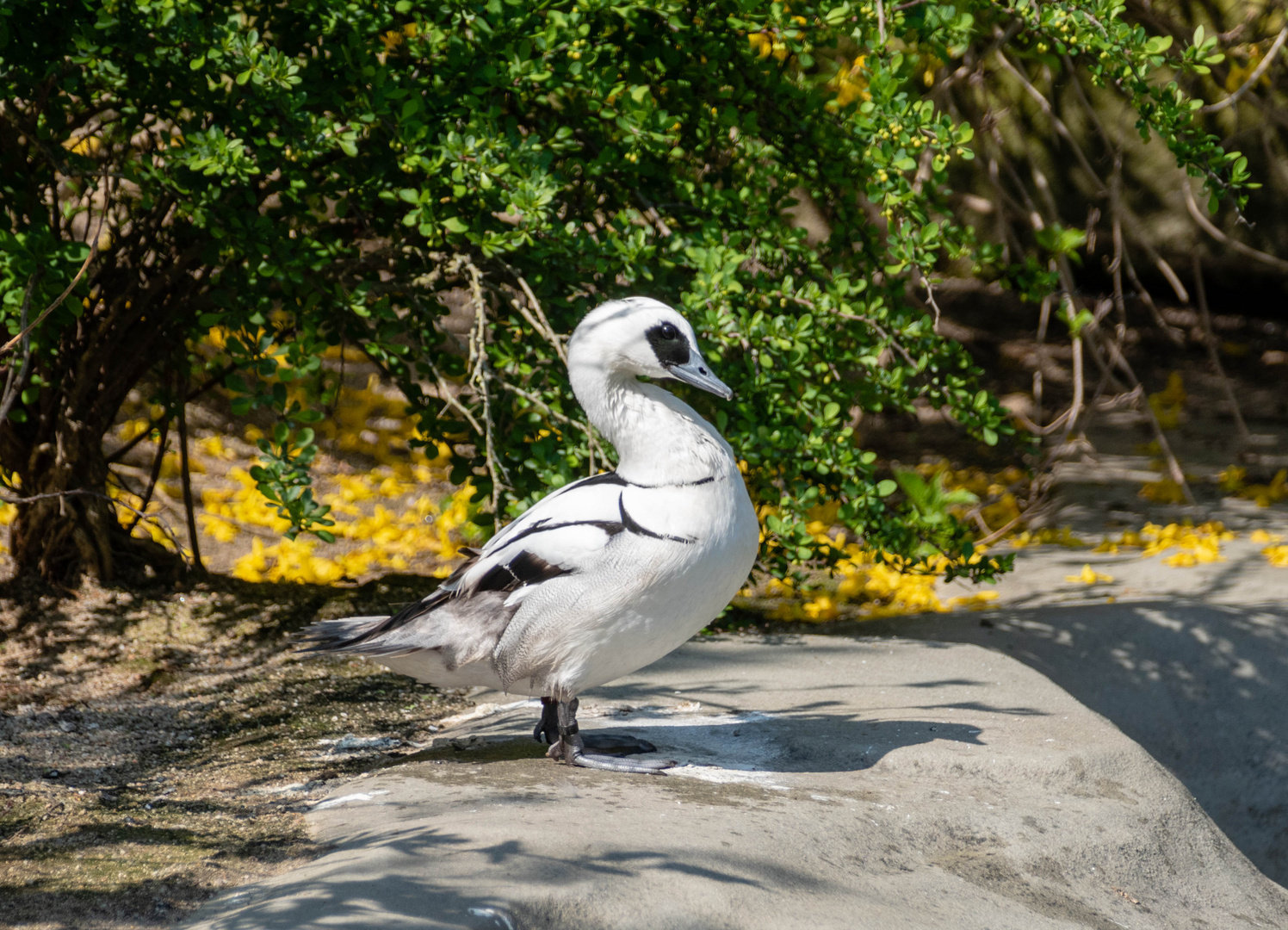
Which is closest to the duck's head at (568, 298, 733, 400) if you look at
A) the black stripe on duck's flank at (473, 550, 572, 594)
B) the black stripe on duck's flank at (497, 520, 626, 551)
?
the black stripe on duck's flank at (497, 520, 626, 551)

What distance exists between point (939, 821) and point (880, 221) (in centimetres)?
699

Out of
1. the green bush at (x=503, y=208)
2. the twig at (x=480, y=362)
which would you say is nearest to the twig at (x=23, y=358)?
the green bush at (x=503, y=208)

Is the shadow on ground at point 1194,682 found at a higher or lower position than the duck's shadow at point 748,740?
lower

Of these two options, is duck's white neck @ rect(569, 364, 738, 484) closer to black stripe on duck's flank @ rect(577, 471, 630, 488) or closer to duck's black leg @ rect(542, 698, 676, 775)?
black stripe on duck's flank @ rect(577, 471, 630, 488)

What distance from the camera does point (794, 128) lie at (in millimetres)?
4340

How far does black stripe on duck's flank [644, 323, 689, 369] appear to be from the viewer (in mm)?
3043

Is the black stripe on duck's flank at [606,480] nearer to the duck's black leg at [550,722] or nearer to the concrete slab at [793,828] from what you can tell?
the duck's black leg at [550,722]

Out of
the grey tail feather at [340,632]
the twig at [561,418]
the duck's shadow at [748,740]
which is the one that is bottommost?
the duck's shadow at [748,740]

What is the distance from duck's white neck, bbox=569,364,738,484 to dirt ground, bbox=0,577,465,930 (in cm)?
115

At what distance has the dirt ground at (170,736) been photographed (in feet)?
8.00

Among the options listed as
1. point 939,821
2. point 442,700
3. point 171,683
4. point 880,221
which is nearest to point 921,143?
point 939,821

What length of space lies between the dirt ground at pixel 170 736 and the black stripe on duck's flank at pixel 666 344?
1.38 metres

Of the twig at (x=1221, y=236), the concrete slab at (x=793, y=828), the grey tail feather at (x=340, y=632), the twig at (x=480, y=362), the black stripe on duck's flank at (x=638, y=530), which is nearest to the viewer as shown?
the concrete slab at (x=793, y=828)

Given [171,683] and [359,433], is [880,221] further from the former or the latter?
[171,683]
